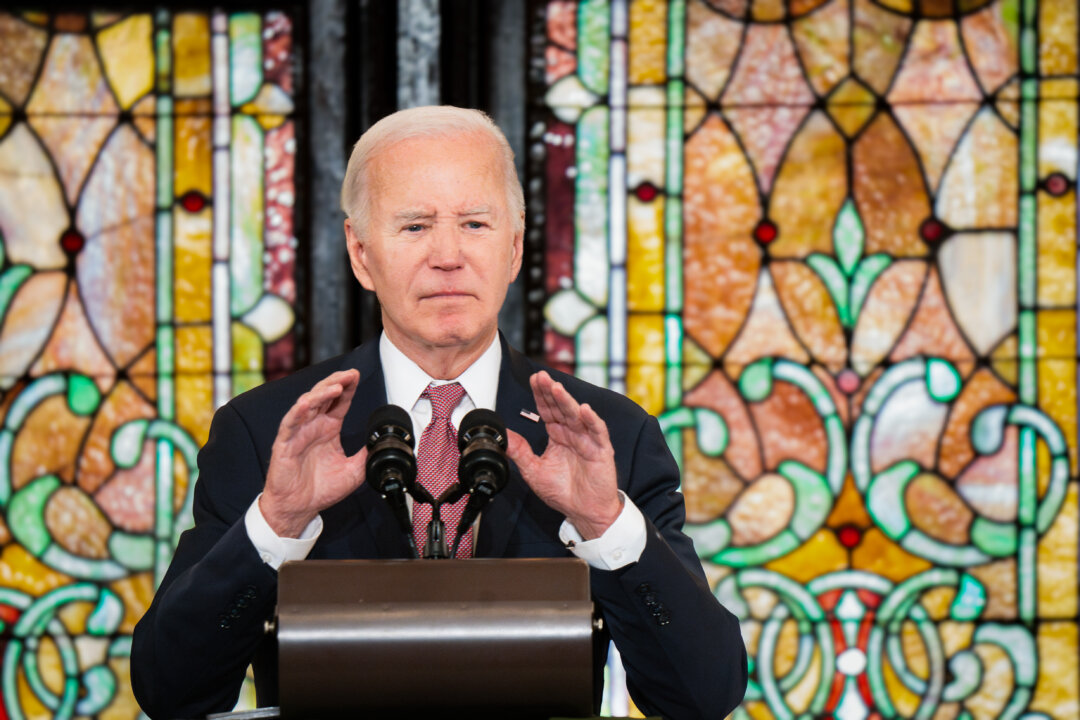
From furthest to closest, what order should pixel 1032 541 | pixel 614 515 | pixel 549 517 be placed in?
pixel 1032 541, pixel 549 517, pixel 614 515

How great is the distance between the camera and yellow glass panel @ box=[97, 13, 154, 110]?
3.58 meters

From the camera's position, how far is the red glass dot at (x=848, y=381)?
3.46m

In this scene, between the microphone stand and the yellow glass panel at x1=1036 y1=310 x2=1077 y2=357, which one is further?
the yellow glass panel at x1=1036 y1=310 x2=1077 y2=357

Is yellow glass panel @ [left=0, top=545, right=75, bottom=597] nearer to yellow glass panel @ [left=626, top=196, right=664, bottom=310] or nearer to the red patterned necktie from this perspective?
yellow glass panel @ [left=626, top=196, right=664, bottom=310]

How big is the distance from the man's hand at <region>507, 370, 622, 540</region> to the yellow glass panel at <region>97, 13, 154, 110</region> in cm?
225

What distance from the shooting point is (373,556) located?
193cm

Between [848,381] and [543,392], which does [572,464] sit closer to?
[543,392]

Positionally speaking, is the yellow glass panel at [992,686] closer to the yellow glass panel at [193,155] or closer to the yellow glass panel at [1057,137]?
the yellow glass panel at [1057,137]

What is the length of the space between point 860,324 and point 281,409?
6.13 ft

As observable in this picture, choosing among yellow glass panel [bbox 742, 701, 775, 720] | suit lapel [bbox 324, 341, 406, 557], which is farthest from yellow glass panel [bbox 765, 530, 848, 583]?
suit lapel [bbox 324, 341, 406, 557]

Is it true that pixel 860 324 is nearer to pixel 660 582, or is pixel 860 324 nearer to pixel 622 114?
pixel 622 114

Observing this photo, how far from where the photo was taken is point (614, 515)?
1.69 meters

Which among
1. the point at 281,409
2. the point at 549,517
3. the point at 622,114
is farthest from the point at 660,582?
the point at 622,114

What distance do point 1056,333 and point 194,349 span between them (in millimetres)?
2182
